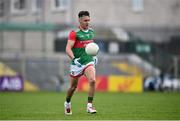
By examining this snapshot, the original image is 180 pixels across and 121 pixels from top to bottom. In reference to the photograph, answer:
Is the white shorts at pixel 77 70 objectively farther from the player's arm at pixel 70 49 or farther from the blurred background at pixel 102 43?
the blurred background at pixel 102 43

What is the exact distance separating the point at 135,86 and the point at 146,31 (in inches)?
203

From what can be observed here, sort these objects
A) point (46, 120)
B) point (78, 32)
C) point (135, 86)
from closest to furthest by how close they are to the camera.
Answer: point (46, 120) → point (78, 32) → point (135, 86)

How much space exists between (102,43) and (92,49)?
2316 centimetres

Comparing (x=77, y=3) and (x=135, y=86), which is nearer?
(x=135, y=86)

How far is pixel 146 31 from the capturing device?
40438mm

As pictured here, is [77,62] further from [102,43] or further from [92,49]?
[102,43]

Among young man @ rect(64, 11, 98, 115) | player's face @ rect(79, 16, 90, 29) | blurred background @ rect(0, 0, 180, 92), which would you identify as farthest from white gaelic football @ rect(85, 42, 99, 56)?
blurred background @ rect(0, 0, 180, 92)

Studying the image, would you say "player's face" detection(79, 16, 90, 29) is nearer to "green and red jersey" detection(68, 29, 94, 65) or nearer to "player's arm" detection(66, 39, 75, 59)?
"green and red jersey" detection(68, 29, 94, 65)

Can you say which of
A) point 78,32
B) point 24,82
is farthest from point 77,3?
point 78,32

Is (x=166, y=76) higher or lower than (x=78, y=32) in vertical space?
lower

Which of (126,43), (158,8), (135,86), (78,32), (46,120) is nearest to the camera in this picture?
(46,120)

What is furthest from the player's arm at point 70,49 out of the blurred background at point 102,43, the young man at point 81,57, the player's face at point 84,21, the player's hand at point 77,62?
the blurred background at point 102,43

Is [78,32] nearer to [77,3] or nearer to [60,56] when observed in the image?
[60,56]

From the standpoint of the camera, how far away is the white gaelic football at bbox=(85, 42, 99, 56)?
15.4 meters
